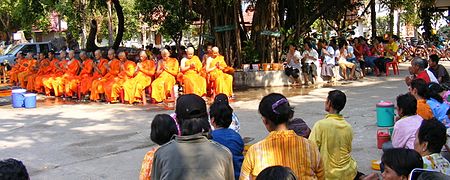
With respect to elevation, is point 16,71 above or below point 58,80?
above

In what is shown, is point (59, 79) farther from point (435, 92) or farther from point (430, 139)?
point (430, 139)

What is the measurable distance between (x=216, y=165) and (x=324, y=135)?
1328 mm

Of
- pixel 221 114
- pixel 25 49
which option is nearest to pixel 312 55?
pixel 221 114

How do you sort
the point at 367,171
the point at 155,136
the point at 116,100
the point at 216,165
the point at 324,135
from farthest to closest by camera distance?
the point at 116,100, the point at 367,171, the point at 324,135, the point at 155,136, the point at 216,165

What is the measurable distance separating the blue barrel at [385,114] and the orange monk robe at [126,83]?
21.0 feet

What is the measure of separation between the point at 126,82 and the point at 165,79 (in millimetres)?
924

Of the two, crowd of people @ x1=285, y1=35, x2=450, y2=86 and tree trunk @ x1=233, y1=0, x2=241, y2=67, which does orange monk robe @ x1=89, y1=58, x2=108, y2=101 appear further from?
crowd of people @ x1=285, y1=35, x2=450, y2=86

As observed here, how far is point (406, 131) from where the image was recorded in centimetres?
431

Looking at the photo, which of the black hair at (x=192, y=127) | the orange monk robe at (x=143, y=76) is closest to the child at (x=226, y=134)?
the black hair at (x=192, y=127)

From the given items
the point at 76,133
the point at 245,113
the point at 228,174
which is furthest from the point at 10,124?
the point at 228,174

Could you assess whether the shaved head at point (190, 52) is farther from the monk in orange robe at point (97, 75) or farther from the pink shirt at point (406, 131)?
the pink shirt at point (406, 131)

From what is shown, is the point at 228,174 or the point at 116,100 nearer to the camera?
the point at 228,174

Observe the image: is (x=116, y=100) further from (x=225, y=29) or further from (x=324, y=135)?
(x=324, y=135)

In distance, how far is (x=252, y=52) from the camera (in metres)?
15.1
